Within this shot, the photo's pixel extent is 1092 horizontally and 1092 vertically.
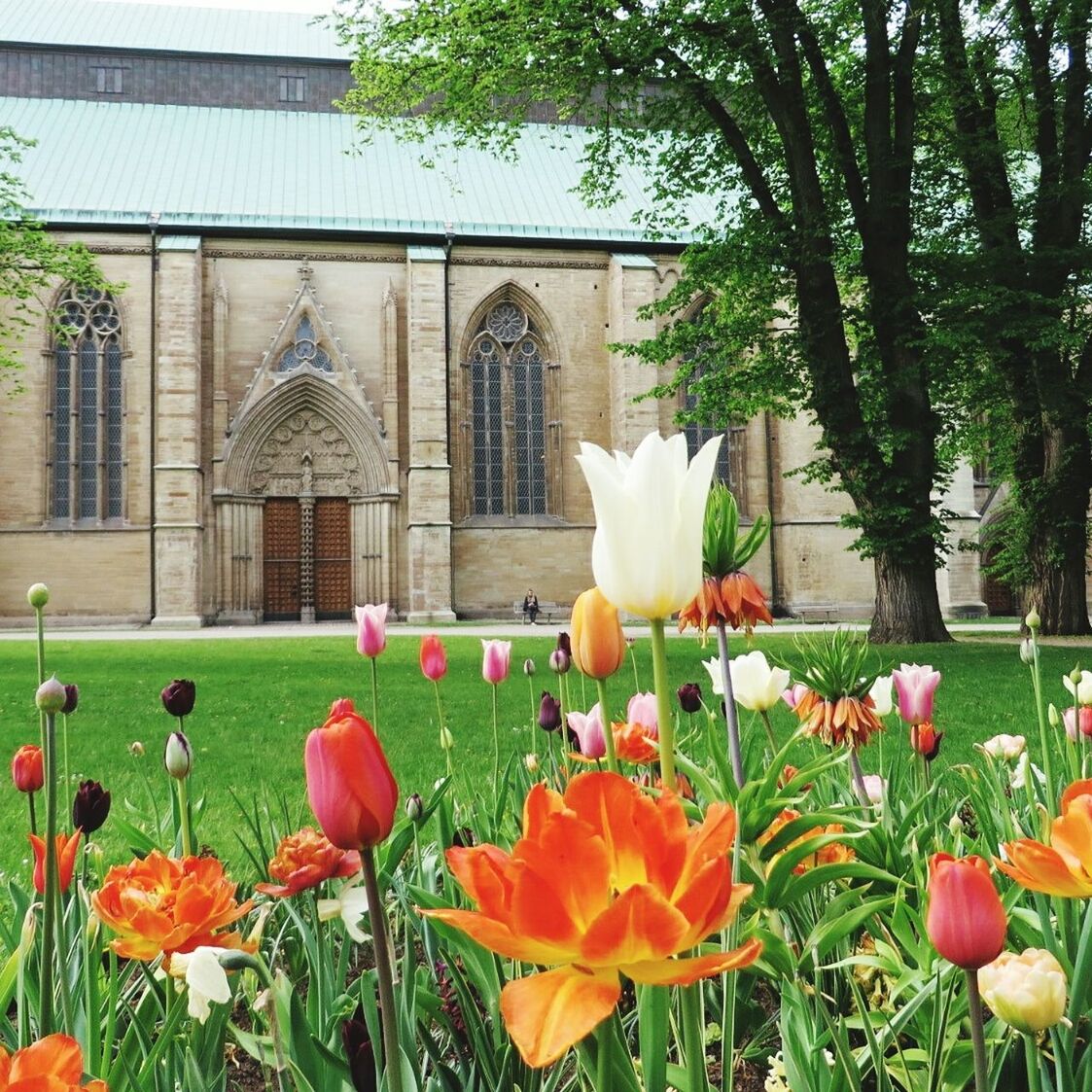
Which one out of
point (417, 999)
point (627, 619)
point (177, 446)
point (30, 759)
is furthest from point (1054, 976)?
point (177, 446)

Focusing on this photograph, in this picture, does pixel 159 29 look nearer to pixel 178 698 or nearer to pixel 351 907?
pixel 178 698

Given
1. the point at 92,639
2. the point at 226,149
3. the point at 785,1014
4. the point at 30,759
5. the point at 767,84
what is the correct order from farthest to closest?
the point at 226,149 → the point at 92,639 → the point at 767,84 → the point at 30,759 → the point at 785,1014

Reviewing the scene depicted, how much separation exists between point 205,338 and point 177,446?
9.23 feet

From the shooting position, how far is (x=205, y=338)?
22906mm

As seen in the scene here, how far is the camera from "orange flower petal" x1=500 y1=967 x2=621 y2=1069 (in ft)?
1.91

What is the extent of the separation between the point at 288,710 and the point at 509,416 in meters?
17.5

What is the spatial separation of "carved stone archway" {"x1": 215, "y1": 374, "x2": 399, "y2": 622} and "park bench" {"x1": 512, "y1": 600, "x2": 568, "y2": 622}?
3.08 meters

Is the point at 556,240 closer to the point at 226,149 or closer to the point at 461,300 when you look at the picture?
the point at 461,300

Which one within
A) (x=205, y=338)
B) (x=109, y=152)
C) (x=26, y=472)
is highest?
(x=109, y=152)

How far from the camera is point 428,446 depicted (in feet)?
74.6

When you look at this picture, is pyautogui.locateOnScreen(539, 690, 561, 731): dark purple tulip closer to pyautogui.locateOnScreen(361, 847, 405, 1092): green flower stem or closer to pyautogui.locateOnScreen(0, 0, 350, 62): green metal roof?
pyautogui.locateOnScreen(361, 847, 405, 1092): green flower stem

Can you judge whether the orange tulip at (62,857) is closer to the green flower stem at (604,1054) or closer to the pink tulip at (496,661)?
the green flower stem at (604,1054)

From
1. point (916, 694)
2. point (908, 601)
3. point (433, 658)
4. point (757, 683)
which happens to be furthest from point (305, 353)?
point (757, 683)

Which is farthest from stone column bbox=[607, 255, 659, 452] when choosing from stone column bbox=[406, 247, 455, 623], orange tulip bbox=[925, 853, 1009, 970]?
orange tulip bbox=[925, 853, 1009, 970]
